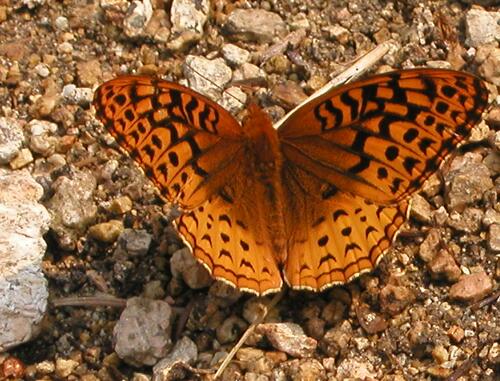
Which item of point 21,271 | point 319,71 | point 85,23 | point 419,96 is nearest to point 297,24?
point 319,71

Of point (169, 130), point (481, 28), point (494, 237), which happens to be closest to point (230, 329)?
point (169, 130)

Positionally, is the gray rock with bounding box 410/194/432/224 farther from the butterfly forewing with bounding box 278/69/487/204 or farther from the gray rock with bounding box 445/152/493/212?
the butterfly forewing with bounding box 278/69/487/204

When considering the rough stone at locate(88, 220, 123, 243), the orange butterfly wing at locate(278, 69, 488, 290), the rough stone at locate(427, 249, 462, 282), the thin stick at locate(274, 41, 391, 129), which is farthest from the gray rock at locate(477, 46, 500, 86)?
the rough stone at locate(88, 220, 123, 243)

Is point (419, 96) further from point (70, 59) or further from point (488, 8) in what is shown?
point (70, 59)

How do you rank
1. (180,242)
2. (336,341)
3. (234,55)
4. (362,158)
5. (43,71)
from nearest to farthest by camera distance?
1. (362,158)
2. (336,341)
3. (180,242)
4. (234,55)
5. (43,71)

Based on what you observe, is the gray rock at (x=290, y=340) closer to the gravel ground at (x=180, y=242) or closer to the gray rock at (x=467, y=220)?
the gravel ground at (x=180, y=242)

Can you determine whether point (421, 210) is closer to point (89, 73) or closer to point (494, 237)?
point (494, 237)
